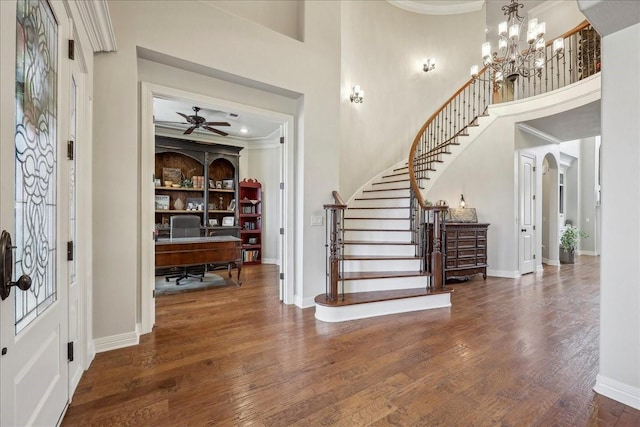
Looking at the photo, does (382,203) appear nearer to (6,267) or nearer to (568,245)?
(6,267)

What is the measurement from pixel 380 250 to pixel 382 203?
1.30 metres

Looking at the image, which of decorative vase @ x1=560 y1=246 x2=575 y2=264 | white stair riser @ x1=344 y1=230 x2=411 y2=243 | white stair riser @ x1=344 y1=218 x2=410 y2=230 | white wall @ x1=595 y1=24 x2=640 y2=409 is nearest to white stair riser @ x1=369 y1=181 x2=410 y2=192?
white stair riser @ x1=344 y1=218 x2=410 y2=230

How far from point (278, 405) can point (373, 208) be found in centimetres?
389

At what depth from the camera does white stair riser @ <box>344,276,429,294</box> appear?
12.4 ft

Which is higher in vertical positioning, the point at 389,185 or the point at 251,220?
the point at 389,185

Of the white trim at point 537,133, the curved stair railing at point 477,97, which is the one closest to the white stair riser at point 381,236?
the curved stair railing at point 477,97

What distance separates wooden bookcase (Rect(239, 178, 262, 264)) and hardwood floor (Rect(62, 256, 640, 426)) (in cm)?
330

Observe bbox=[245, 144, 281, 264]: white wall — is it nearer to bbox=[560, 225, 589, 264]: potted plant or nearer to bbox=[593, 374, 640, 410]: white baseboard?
bbox=[593, 374, 640, 410]: white baseboard

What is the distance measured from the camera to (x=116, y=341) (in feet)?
8.55

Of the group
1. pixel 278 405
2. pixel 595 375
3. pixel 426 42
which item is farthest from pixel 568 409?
pixel 426 42

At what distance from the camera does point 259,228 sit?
7.25 m

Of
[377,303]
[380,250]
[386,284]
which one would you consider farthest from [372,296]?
[380,250]

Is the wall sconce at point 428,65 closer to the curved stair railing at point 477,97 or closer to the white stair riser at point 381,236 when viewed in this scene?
the curved stair railing at point 477,97

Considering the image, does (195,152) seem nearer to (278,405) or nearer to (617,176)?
(278,405)
